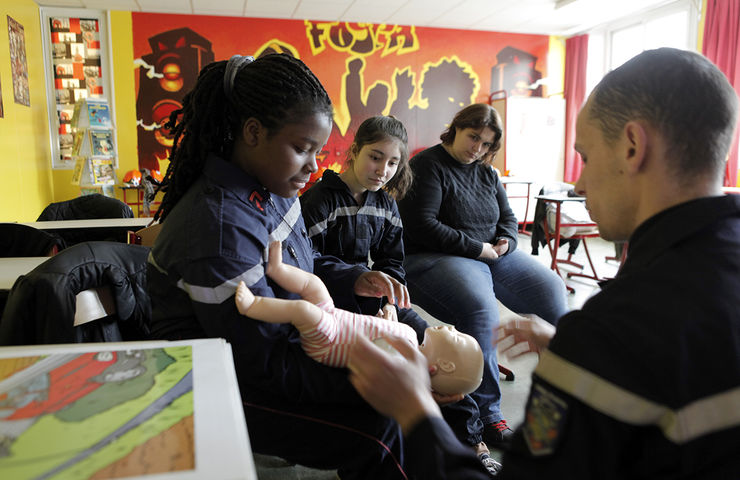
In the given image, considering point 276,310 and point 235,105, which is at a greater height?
point 235,105

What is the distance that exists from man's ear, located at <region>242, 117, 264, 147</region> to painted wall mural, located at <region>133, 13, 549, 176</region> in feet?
18.3

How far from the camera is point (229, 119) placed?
4.43ft

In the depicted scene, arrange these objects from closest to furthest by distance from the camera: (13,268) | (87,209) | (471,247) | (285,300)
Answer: (285,300) → (13,268) → (471,247) → (87,209)

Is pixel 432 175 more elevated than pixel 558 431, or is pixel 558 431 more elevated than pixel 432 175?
pixel 432 175

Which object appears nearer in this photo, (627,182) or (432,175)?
(627,182)

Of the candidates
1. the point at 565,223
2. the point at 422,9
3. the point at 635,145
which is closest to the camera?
the point at 635,145

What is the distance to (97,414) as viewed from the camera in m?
0.61

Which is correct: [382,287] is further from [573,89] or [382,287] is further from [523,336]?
[573,89]

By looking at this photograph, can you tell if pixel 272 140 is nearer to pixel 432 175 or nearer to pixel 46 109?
pixel 432 175

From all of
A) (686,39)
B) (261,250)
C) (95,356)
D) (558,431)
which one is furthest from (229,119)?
(686,39)

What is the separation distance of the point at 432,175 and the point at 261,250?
1.42m

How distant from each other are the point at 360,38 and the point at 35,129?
4241mm

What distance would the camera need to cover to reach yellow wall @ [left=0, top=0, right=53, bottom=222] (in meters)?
4.69

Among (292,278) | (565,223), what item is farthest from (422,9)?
(292,278)
